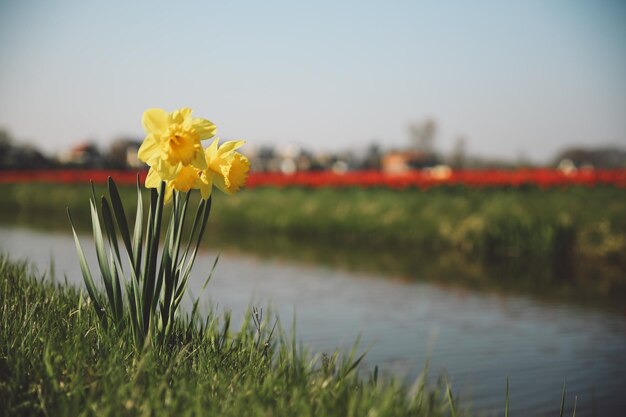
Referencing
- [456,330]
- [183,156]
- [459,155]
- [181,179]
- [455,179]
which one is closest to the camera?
[183,156]

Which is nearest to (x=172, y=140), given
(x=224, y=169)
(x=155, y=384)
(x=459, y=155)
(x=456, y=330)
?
(x=224, y=169)

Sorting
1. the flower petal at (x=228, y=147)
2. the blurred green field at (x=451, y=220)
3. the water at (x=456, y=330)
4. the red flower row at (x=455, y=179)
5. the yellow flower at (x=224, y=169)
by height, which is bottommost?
the water at (x=456, y=330)

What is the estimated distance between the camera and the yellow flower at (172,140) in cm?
291

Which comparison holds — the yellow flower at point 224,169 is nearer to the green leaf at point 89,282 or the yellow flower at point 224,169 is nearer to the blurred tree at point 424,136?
the green leaf at point 89,282

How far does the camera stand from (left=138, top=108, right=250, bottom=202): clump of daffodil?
292 cm

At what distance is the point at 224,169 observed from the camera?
3.16 metres

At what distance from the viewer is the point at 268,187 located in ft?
69.6

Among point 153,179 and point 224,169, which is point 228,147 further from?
point 153,179

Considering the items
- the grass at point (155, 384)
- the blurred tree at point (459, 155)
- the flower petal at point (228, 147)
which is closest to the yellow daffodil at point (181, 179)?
the flower petal at point (228, 147)

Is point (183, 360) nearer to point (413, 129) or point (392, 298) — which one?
point (392, 298)

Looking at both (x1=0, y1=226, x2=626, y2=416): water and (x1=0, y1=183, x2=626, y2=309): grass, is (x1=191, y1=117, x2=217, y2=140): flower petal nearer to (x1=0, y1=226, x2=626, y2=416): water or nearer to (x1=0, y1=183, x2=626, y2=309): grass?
(x1=0, y1=226, x2=626, y2=416): water

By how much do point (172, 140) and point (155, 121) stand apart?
0.11 m

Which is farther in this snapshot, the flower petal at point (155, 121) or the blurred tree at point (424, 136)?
the blurred tree at point (424, 136)

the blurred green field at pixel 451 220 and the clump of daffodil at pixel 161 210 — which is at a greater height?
the clump of daffodil at pixel 161 210
